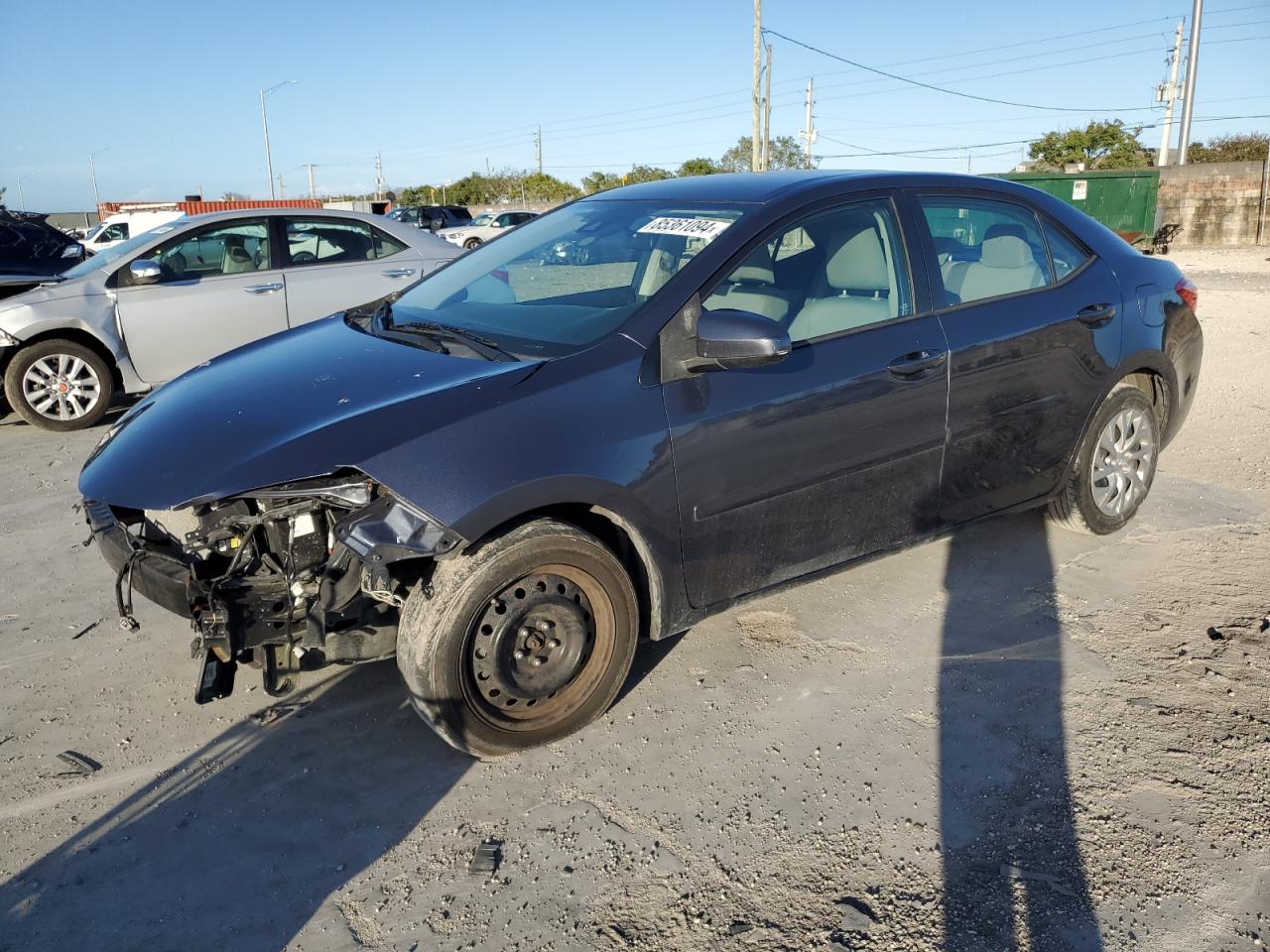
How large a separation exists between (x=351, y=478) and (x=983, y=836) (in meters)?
2.06

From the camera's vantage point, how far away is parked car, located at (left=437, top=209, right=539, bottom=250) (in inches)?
1114

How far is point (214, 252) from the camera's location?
7680mm

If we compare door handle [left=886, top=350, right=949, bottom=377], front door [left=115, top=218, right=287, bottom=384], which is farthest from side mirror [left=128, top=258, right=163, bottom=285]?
door handle [left=886, top=350, right=949, bottom=377]

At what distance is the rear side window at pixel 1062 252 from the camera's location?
4.41 meters

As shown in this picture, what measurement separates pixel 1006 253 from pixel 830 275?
3.41ft

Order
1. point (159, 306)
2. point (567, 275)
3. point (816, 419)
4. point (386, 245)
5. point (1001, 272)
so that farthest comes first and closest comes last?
point (386, 245) < point (159, 306) < point (1001, 272) < point (567, 275) < point (816, 419)

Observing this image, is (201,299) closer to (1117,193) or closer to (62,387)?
(62,387)

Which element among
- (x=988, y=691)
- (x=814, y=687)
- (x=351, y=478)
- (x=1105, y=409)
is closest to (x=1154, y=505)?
(x=1105, y=409)

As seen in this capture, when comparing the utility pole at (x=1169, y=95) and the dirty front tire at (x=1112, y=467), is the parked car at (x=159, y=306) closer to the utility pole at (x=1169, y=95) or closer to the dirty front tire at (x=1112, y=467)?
the dirty front tire at (x=1112, y=467)

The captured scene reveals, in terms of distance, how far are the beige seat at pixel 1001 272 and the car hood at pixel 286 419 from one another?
2.01 meters

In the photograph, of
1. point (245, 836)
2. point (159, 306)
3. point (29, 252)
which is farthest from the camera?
point (29, 252)

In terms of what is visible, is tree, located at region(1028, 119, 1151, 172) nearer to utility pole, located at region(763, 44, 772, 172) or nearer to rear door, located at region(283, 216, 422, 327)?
utility pole, located at region(763, 44, 772, 172)

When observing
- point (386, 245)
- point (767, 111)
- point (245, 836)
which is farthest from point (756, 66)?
point (245, 836)

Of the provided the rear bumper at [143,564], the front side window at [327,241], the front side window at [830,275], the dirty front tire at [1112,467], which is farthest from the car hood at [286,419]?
the front side window at [327,241]
